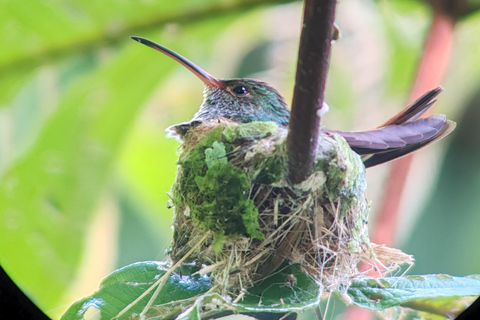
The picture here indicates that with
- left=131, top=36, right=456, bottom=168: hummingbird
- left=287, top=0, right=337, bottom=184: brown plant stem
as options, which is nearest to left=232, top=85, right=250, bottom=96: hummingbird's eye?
left=131, top=36, right=456, bottom=168: hummingbird

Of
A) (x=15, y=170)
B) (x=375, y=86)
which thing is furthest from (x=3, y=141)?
(x=375, y=86)

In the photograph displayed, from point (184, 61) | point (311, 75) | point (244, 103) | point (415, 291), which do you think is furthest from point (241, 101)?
Answer: point (311, 75)

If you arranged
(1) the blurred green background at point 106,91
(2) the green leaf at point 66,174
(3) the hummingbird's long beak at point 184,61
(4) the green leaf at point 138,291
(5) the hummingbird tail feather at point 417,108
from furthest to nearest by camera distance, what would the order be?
(2) the green leaf at point 66,174 < (1) the blurred green background at point 106,91 < (3) the hummingbird's long beak at point 184,61 < (5) the hummingbird tail feather at point 417,108 < (4) the green leaf at point 138,291

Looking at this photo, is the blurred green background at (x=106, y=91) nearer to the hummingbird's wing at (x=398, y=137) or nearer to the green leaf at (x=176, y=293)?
the green leaf at (x=176, y=293)

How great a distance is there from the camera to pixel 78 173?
3.58 m

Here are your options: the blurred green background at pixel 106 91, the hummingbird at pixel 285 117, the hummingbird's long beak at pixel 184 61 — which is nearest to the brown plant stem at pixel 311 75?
the hummingbird at pixel 285 117

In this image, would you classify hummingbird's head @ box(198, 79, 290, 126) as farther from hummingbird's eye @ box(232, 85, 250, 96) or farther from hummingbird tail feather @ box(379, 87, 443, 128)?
hummingbird tail feather @ box(379, 87, 443, 128)

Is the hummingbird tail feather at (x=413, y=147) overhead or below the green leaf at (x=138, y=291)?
overhead

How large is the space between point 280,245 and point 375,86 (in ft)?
7.16

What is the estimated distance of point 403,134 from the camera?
9.41 feet

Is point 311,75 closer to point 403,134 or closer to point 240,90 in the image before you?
point 403,134

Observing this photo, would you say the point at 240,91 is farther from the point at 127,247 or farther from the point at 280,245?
the point at 127,247

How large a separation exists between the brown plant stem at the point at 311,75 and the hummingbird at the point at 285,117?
0.92 meters

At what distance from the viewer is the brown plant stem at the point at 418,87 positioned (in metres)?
2.77
